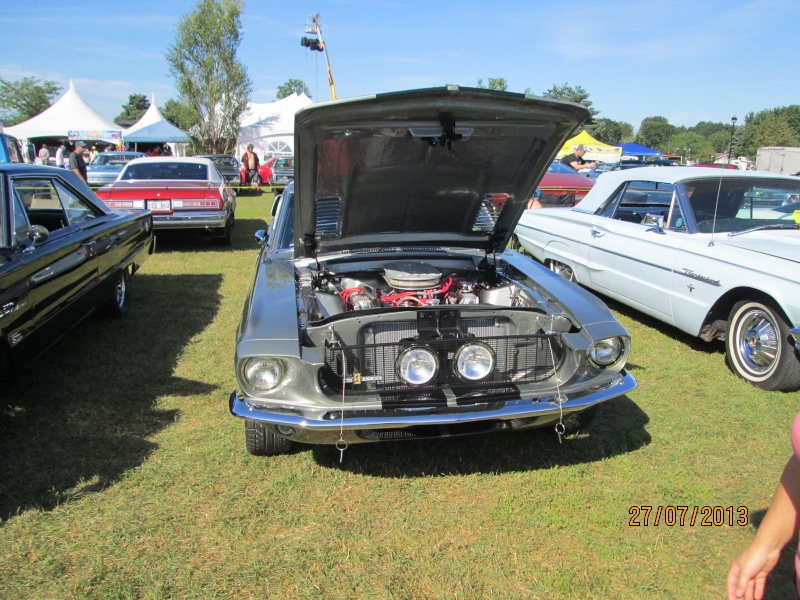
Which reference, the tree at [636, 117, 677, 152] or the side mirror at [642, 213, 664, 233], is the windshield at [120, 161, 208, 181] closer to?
the side mirror at [642, 213, 664, 233]

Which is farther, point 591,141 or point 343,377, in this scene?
point 591,141

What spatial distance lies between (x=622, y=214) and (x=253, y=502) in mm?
4673

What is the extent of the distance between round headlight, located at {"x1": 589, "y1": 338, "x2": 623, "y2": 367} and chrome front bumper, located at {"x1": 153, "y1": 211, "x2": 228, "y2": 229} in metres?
6.91

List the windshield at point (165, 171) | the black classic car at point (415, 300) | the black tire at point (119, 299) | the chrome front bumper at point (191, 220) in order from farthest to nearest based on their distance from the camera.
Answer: the windshield at point (165, 171) < the chrome front bumper at point (191, 220) < the black tire at point (119, 299) < the black classic car at point (415, 300)

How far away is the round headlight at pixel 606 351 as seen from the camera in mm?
2992

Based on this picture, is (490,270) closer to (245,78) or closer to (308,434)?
(308,434)

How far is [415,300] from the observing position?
3498 millimetres

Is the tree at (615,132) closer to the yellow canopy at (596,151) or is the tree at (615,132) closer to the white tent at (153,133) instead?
the yellow canopy at (596,151)

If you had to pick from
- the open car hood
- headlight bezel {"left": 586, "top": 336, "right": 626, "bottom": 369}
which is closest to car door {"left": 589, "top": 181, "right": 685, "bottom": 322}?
the open car hood

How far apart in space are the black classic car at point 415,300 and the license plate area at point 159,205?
5177 millimetres

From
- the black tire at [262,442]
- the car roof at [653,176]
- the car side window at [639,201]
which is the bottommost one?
the black tire at [262,442]

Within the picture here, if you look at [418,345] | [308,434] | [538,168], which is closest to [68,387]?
[308,434]

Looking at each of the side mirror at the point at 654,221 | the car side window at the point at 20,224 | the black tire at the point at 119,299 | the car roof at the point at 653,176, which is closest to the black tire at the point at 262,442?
the car side window at the point at 20,224

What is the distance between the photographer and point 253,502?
2.76 meters
